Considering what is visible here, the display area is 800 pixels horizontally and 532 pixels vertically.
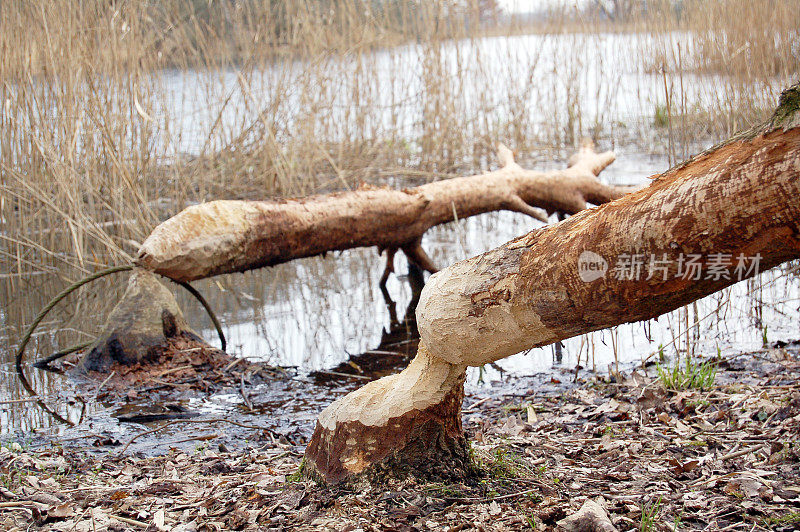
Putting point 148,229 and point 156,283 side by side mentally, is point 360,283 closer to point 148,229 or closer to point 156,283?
point 148,229

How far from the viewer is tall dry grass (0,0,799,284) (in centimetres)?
478

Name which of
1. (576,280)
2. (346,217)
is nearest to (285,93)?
(346,217)

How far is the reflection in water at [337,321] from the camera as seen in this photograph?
3.84 m

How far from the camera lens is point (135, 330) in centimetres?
399

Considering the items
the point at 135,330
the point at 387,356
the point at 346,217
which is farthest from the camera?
the point at 346,217

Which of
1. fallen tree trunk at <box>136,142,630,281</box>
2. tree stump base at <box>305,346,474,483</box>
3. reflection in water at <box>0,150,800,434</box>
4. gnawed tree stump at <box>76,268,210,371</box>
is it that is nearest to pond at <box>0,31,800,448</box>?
reflection in water at <box>0,150,800,434</box>

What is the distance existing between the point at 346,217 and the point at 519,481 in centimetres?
262

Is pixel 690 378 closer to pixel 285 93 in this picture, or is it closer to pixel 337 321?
pixel 337 321

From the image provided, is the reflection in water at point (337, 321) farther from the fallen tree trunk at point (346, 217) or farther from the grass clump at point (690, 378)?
the fallen tree trunk at point (346, 217)

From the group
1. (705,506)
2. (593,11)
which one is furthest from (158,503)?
(593,11)

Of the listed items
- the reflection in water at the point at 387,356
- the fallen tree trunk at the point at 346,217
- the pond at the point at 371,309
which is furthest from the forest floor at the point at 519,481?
the fallen tree trunk at the point at 346,217

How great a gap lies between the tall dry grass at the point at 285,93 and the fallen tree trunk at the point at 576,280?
6.17 ft

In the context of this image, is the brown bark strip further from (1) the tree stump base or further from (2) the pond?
(2) the pond

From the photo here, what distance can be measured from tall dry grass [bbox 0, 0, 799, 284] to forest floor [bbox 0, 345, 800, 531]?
140 centimetres
